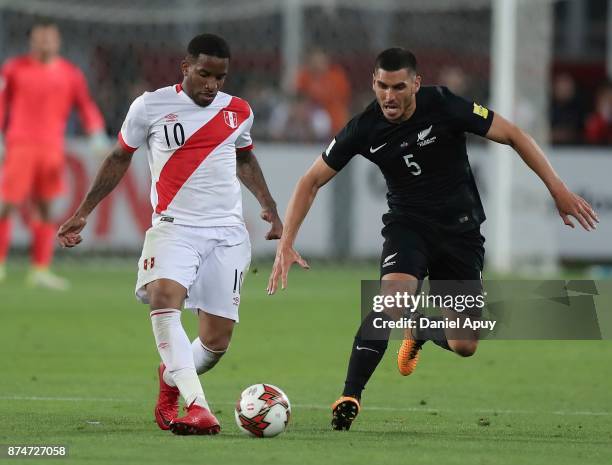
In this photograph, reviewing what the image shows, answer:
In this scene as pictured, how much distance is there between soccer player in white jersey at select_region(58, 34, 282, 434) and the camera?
777cm

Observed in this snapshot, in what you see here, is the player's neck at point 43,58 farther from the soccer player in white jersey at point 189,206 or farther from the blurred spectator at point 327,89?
the soccer player in white jersey at point 189,206

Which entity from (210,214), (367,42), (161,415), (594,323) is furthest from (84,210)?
(367,42)

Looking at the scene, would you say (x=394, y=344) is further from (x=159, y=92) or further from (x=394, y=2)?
(x=394, y=2)

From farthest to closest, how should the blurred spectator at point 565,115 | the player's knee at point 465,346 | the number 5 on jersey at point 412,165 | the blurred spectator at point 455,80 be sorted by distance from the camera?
1. the blurred spectator at point 565,115
2. the blurred spectator at point 455,80
3. the player's knee at point 465,346
4. the number 5 on jersey at point 412,165

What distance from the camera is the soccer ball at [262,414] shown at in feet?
24.3

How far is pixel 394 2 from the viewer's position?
78.7ft

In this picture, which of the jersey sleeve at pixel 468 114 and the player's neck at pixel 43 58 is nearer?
the jersey sleeve at pixel 468 114

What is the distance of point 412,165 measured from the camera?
327 inches

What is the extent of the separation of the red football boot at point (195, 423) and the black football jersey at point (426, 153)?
1581 mm

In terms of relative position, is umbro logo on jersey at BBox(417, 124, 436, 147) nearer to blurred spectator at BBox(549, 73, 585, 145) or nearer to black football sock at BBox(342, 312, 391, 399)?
black football sock at BBox(342, 312, 391, 399)

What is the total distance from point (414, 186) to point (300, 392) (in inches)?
73.3

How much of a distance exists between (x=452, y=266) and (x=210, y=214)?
1562 mm

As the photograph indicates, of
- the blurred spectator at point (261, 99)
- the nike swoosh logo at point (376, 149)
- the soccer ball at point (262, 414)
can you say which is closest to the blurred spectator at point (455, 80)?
the blurred spectator at point (261, 99)

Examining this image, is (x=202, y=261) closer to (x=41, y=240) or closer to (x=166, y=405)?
(x=166, y=405)
